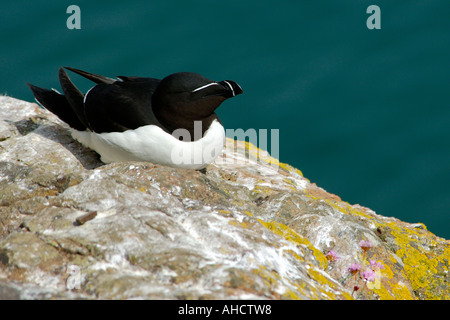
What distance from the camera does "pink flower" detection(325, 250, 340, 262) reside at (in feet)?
12.4

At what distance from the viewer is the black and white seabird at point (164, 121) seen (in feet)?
16.0

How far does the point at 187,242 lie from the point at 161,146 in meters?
1.71

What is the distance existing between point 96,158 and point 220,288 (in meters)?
2.89

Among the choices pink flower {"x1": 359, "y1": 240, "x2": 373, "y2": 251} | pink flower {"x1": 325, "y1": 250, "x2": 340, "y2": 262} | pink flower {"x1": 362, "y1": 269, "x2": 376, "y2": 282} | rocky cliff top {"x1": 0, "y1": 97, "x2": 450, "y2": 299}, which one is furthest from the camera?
pink flower {"x1": 325, "y1": 250, "x2": 340, "y2": 262}

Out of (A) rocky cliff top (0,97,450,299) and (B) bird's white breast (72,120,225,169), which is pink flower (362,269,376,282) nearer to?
(A) rocky cliff top (0,97,450,299)

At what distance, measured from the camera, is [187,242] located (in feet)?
10.6

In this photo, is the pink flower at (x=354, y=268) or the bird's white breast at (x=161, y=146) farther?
the bird's white breast at (x=161, y=146)

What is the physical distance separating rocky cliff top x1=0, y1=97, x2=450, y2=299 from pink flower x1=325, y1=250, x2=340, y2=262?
2 centimetres

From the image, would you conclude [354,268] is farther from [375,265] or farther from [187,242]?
[187,242]

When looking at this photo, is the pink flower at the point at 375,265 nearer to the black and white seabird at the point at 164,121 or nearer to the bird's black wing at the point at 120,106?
the black and white seabird at the point at 164,121

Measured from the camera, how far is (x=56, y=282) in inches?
117

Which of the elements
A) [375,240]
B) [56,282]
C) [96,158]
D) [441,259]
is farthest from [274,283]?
[96,158]

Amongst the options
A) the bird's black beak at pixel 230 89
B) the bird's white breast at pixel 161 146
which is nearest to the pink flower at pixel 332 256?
the bird's white breast at pixel 161 146

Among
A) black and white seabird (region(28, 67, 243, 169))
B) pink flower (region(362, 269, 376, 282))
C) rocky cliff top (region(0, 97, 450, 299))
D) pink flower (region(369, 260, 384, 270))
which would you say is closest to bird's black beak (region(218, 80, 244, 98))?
black and white seabird (region(28, 67, 243, 169))
